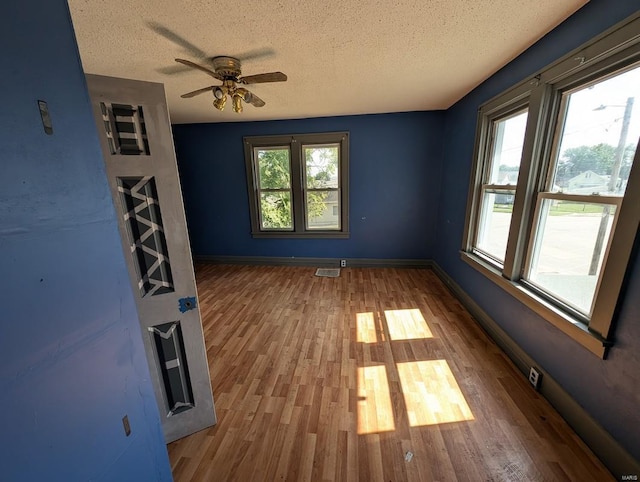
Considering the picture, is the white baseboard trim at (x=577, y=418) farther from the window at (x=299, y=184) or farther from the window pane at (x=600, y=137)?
the window at (x=299, y=184)

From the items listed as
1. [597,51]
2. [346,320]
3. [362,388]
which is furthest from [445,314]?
[597,51]

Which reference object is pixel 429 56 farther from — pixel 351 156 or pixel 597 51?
pixel 351 156

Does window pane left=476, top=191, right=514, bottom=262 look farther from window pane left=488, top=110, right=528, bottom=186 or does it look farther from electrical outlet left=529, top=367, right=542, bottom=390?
electrical outlet left=529, top=367, right=542, bottom=390

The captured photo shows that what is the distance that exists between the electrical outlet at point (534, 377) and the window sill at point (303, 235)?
118 inches

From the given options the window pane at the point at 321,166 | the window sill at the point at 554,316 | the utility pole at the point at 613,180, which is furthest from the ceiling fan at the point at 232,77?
the window sill at the point at 554,316

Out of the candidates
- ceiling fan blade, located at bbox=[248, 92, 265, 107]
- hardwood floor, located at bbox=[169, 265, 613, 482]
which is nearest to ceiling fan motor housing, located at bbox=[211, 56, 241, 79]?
ceiling fan blade, located at bbox=[248, 92, 265, 107]

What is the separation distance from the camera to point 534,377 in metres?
1.82

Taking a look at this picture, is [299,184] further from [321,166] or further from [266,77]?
[266,77]

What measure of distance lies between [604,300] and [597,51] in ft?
4.64

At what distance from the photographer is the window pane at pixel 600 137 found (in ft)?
4.47

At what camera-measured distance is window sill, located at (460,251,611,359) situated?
54.3 inches

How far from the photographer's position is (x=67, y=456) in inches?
30.0

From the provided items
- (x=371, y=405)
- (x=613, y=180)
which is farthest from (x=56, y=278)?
(x=613, y=180)

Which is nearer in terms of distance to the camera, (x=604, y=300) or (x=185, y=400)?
(x=604, y=300)
